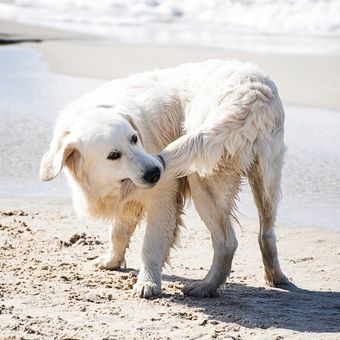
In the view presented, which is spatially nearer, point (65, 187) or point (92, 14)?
point (65, 187)

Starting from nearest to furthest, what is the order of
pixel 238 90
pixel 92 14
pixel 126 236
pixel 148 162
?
pixel 148 162 < pixel 238 90 < pixel 126 236 < pixel 92 14

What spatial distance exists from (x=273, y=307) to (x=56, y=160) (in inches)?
63.9

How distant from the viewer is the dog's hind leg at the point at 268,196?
586 cm

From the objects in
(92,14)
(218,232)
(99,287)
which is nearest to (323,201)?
(218,232)

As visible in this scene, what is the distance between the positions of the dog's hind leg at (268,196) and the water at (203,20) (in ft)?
30.3

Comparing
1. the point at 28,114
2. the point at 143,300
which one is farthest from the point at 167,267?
the point at 28,114

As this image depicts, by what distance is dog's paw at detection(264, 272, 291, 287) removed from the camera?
6.14 m

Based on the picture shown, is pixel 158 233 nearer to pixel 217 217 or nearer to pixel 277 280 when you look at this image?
pixel 217 217

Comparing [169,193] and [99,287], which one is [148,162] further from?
[99,287]

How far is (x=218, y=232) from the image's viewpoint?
602 centimetres

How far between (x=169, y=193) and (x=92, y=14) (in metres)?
16.2

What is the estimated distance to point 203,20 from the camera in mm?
20203

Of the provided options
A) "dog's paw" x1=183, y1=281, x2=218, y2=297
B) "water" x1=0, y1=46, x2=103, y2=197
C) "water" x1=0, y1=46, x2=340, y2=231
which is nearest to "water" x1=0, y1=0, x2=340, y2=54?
"water" x1=0, y1=46, x2=103, y2=197

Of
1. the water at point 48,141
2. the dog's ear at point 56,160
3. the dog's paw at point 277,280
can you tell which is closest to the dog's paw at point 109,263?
the dog's ear at point 56,160
